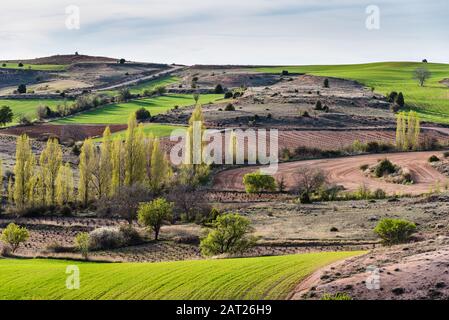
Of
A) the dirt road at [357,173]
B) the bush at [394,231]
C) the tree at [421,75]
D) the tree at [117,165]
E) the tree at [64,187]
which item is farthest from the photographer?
the tree at [421,75]

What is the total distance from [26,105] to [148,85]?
43.4 m

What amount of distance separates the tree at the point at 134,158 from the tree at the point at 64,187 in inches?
249

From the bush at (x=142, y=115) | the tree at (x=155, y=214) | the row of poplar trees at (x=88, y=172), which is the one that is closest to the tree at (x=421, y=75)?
the bush at (x=142, y=115)

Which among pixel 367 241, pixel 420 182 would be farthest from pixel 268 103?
pixel 367 241

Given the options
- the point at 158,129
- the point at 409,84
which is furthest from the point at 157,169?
the point at 409,84

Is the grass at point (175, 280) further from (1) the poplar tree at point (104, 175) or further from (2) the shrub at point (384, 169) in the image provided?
(2) the shrub at point (384, 169)

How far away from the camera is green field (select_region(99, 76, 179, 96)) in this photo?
16212 cm

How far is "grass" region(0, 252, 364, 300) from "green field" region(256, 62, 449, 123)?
99.3 metres

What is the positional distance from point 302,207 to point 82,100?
8098 centimetres

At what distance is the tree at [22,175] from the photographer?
66.1 metres

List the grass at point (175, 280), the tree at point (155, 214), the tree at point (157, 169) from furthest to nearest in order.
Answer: the tree at point (157, 169)
the tree at point (155, 214)
the grass at point (175, 280)

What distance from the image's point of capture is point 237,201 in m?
72.4

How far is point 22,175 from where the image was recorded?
66188 mm

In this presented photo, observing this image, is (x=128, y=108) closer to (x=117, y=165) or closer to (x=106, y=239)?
(x=117, y=165)
